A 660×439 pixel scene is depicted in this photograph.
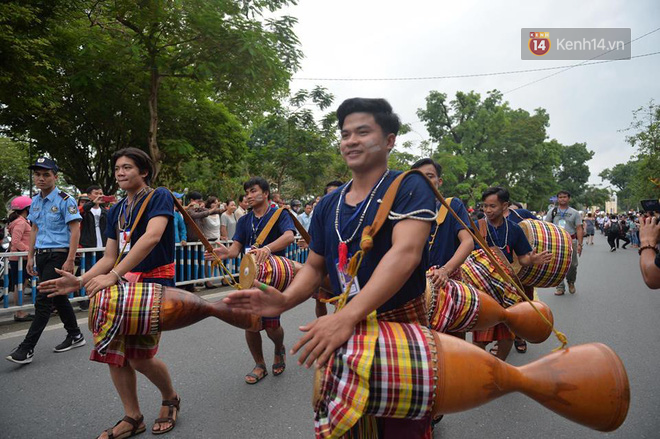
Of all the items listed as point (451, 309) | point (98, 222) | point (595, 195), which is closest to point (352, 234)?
point (451, 309)

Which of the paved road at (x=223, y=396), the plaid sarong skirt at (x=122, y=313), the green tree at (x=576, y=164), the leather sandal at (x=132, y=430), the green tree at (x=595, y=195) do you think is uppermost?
the green tree at (x=576, y=164)

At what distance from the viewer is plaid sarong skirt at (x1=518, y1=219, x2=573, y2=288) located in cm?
394

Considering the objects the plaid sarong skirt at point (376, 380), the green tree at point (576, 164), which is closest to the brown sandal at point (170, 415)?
the plaid sarong skirt at point (376, 380)

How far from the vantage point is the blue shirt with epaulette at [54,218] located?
4.83m

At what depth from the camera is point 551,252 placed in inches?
154

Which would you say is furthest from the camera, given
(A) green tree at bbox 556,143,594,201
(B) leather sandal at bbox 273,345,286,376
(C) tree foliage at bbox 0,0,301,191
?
(A) green tree at bbox 556,143,594,201

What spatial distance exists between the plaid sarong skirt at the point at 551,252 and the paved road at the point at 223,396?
1.01 meters

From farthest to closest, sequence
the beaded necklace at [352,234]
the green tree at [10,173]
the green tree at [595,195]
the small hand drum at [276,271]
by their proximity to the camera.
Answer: the green tree at [595,195] → the green tree at [10,173] → the small hand drum at [276,271] → the beaded necklace at [352,234]

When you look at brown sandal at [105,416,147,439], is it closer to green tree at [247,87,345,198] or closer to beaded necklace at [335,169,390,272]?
beaded necklace at [335,169,390,272]

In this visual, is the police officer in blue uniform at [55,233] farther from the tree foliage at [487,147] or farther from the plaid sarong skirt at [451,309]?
the tree foliage at [487,147]

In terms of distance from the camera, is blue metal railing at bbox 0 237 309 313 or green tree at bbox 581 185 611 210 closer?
blue metal railing at bbox 0 237 309 313

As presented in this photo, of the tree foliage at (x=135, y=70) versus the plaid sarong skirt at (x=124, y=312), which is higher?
the tree foliage at (x=135, y=70)

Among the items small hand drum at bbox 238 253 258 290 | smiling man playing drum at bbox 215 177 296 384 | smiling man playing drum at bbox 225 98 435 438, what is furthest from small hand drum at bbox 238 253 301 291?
smiling man playing drum at bbox 225 98 435 438

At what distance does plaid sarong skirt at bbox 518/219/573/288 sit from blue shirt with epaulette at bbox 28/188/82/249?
4565 millimetres
